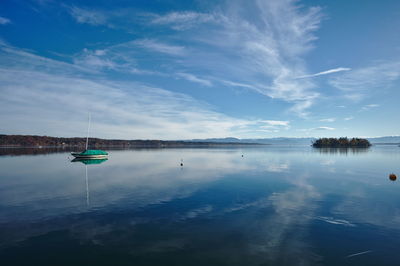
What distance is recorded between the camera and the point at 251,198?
20.8 m

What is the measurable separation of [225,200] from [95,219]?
10469 millimetres

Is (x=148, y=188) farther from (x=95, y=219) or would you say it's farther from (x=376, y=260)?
(x=376, y=260)

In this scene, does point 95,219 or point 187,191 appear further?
point 187,191

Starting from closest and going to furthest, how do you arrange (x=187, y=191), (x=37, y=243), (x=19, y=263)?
1. (x=19, y=263)
2. (x=37, y=243)
3. (x=187, y=191)

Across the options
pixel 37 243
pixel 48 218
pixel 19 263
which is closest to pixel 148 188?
pixel 48 218

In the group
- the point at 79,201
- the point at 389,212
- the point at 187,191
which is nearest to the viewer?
the point at 389,212

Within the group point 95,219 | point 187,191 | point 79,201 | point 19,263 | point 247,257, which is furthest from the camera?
point 187,191

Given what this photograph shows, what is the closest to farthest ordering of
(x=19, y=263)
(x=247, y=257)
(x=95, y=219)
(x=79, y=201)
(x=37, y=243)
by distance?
(x=19, y=263) < (x=247, y=257) < (x=37, y=243) < (x=95, y=219) < (x=79, y=201)

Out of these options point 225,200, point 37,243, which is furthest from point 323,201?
point 37,243

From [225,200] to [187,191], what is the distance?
5.07 metres

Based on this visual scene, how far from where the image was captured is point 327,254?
1041 centimetres

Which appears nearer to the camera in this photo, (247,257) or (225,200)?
(247,257)

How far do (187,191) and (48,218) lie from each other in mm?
12301

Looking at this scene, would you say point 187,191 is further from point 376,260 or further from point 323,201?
point 376,260
